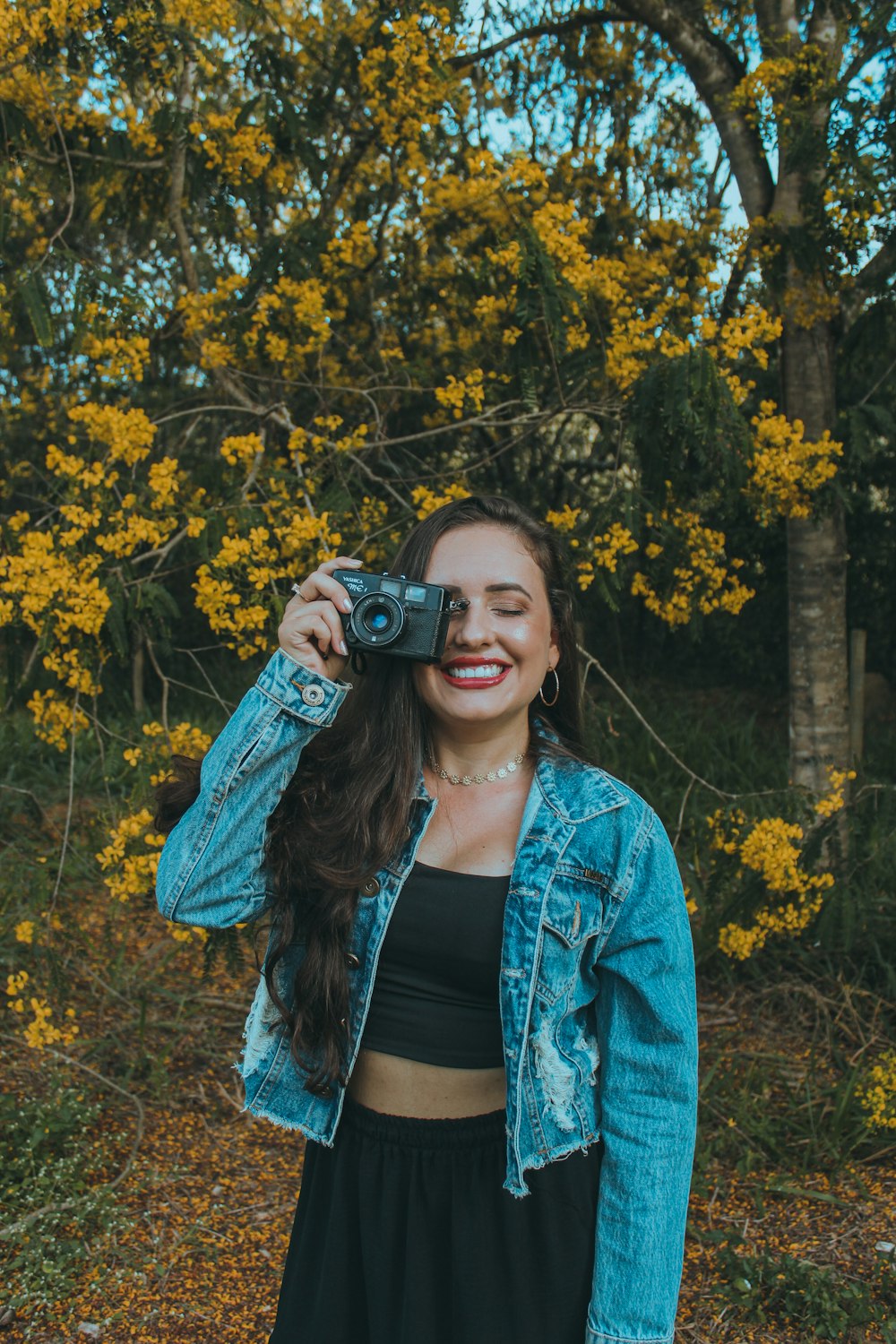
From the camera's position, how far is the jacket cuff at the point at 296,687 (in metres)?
1.52

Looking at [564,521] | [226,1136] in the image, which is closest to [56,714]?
[226,1136]

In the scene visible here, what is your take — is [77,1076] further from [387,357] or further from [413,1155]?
[387,357]

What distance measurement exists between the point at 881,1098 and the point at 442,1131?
1967mm

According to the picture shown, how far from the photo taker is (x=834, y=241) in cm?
360

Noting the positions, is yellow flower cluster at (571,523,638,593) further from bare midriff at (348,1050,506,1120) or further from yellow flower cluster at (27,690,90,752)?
bare midriff at (348,1050,506,1120)

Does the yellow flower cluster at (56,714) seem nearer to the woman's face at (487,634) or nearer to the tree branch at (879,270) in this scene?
the woman's face at (487,634)

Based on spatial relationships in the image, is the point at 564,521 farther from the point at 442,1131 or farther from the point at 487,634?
the point at 442,1131

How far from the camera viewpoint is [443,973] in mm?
1578

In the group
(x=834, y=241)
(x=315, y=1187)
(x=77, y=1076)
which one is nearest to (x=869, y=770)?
(x=834, y=241)

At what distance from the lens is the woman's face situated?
163 cm

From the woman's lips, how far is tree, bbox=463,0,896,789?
230cm

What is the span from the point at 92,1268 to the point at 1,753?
305 cm

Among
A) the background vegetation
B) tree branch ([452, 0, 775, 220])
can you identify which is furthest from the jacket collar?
tree branch ([452, 0, 775, 220])

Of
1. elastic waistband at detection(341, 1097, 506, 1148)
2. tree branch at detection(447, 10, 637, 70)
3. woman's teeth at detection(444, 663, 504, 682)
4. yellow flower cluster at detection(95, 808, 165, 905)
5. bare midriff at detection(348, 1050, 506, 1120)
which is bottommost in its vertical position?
elastic waistband at detection(341, 1097, 506, 1148)
